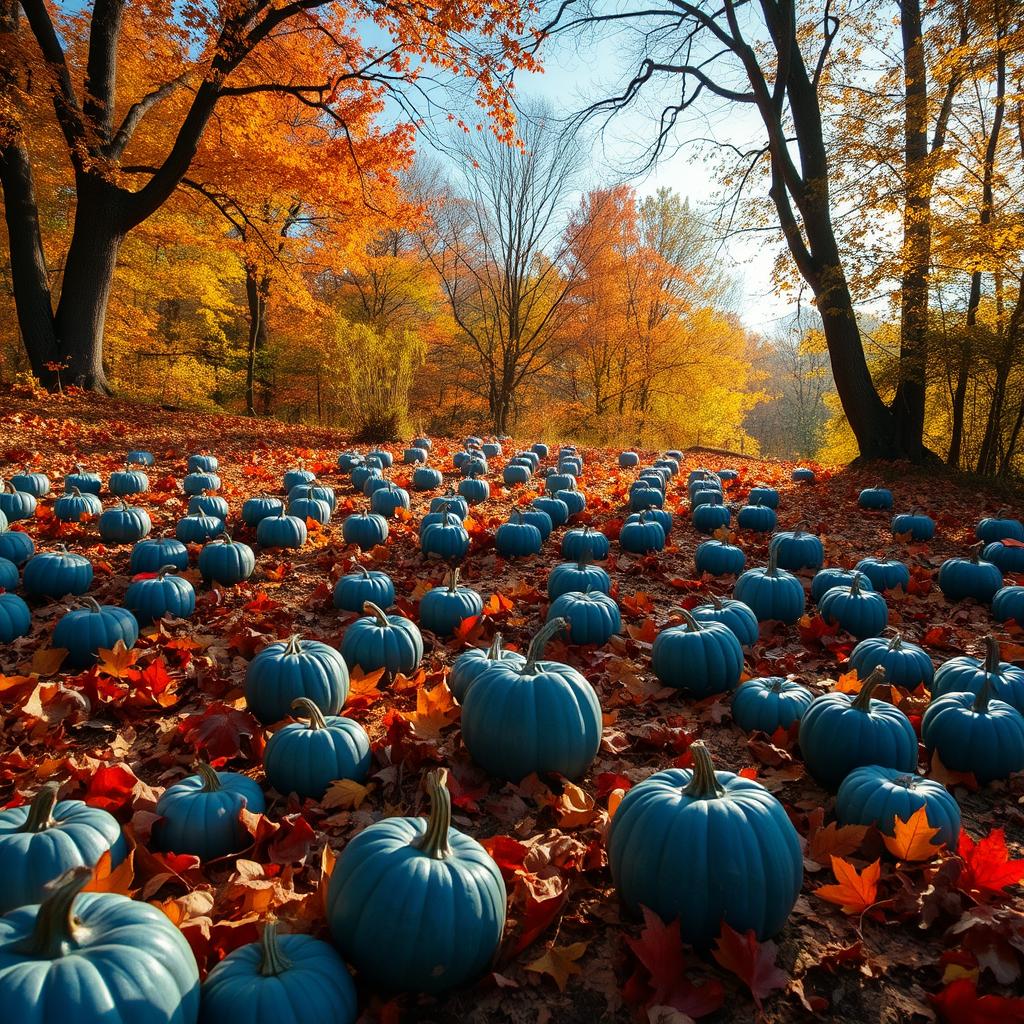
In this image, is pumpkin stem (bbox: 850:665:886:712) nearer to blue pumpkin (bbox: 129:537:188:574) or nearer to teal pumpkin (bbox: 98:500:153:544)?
blue pumpkin (bbox: 129:537:188:574)

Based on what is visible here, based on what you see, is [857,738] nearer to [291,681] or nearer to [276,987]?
[276,987]

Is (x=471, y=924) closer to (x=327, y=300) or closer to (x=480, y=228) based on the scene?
(x=480, y=228)

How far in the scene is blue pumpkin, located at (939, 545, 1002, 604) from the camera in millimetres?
5340

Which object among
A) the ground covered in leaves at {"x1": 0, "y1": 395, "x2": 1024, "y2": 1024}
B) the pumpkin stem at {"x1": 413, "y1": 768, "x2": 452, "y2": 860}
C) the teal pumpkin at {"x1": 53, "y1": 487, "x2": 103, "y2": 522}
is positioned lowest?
the ground covered in leaves at {"x1": 0, "y1": 395, "x2": 1024, "y2": 1024}

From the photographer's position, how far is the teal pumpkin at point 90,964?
1299 mm

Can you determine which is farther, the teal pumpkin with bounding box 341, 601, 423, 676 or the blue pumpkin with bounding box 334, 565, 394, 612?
the blue pumpkin with bounding box 334, 565, 394, 612

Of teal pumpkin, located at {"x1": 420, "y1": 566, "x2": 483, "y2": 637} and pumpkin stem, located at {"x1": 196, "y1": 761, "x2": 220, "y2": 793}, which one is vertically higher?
teal pumpkin, located at {"x1": 420, "y1": 566, "x2": 483, "y2": 637}

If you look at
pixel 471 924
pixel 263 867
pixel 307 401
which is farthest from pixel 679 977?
pixel 307 401

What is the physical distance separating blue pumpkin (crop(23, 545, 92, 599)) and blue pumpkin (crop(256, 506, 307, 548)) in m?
1.47

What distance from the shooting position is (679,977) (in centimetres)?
183

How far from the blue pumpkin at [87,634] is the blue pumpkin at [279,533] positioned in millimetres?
2150

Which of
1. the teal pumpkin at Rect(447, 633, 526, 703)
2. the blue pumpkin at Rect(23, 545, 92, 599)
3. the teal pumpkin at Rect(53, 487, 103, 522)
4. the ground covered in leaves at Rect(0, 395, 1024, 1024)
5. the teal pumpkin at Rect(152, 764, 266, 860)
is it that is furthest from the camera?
the teal pumpkin at Rect(53, 487, 103, 522)

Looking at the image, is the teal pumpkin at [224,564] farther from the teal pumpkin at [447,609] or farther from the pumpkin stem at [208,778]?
the pumpkin stem at [208,778]

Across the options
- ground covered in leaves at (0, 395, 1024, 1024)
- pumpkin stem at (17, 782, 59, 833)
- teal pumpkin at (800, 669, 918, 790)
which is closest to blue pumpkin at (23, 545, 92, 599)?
ground covered in leaves at (0, 395, 1024, 1024)
